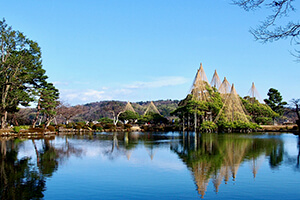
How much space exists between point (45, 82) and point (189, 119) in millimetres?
25766

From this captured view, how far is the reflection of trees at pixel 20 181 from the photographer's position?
9.28 m

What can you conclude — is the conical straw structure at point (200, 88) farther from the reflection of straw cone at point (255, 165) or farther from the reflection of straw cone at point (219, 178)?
the reflection of straw cone at point (219, 178)

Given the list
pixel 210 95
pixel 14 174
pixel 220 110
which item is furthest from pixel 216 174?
pixel 210 95

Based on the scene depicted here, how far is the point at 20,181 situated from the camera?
432 inches

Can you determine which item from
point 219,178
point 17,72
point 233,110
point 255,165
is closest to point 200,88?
point 233,110

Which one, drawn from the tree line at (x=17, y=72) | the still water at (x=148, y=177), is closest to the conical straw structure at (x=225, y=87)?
the tree line at (x=17, y=72)

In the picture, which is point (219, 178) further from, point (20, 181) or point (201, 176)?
point (20, 181)

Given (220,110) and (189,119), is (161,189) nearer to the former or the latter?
(220,110)

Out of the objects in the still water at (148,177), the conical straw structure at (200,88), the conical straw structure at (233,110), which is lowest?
the still water at (148,177)

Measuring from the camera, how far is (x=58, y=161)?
16.0 meters

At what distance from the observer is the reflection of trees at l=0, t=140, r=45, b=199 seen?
9.28 metres

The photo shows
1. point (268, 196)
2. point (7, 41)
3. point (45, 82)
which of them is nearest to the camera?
point (268, 196)

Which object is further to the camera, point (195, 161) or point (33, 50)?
point (33, 50)

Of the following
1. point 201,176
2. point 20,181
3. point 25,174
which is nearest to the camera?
point 20,181
